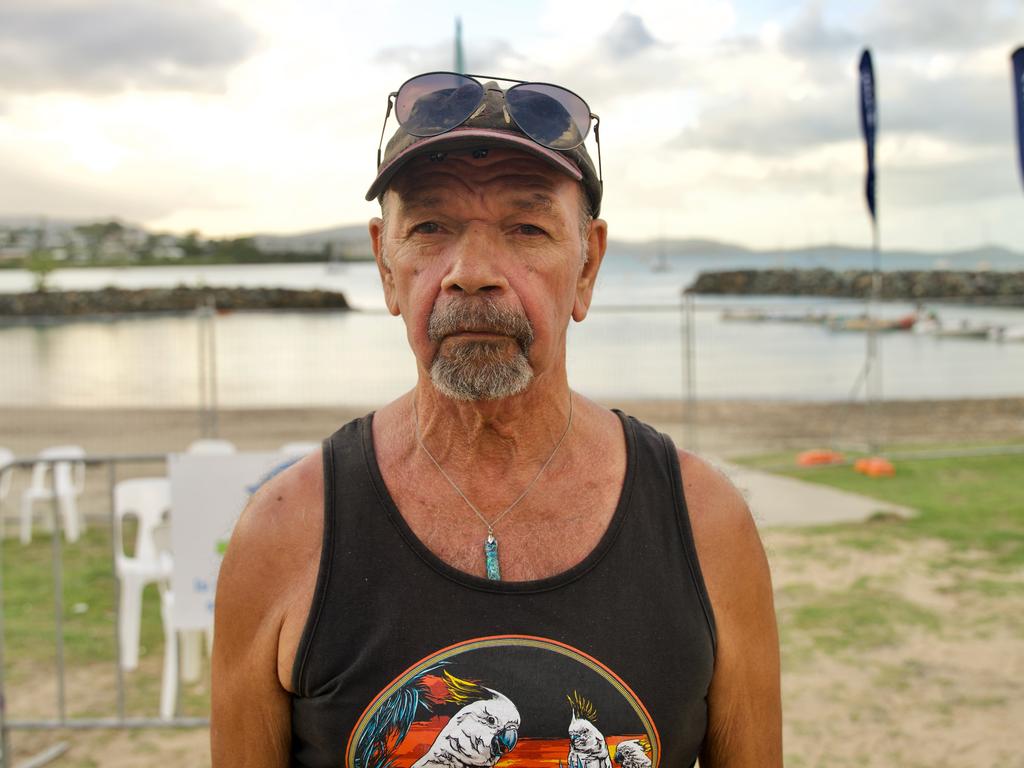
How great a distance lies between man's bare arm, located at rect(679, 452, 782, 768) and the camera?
64.6 inches

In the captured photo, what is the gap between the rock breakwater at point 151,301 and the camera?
45.6 meters

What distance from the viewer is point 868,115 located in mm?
11953

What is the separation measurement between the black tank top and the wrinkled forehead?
0.57 meters

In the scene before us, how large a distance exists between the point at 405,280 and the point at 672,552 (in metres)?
0.69

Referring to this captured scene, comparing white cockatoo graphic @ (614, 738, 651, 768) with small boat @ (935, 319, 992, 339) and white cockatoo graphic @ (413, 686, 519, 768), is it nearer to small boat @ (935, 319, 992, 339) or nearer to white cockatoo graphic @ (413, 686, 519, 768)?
white cockatoo graphic @ (413, 686, 519, 768)

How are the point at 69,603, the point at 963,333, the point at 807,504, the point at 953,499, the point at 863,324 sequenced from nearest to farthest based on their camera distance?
1. the point at 69,603
2. the point at 807,504
3. the point at 953,499
4. the point at 963,333
5. the point at 863,324

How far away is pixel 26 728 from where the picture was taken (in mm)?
4996

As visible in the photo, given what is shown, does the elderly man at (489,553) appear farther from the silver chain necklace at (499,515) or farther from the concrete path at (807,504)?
the concrete path at (807,504)

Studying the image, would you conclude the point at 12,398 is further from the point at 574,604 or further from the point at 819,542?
the point at 574,604

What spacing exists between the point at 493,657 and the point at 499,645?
0.02m

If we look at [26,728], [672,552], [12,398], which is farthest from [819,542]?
[12,398]

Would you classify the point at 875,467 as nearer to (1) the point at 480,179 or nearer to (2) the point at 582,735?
(2) the point at 582,735

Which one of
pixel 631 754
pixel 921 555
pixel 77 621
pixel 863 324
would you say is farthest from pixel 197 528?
pixel 863 324

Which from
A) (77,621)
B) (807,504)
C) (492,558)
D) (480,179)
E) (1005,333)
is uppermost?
(480,179)
